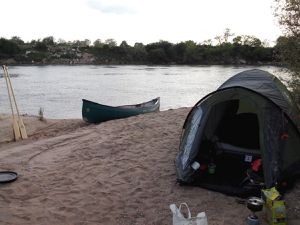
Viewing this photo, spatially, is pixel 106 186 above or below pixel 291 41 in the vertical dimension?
A: below

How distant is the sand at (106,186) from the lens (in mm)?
5008

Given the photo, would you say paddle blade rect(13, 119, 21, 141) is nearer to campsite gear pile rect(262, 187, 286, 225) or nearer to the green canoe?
the green canoe

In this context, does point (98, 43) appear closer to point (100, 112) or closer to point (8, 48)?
point (8, 48)

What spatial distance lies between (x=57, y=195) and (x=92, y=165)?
1482 millimetres

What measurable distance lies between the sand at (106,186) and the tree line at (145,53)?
199 ft

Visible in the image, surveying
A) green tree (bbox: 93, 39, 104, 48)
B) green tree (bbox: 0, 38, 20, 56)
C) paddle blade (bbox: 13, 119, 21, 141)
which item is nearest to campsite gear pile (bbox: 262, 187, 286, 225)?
paddle blade (bbox: 13, 119, 21, 141)

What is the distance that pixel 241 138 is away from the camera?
6777 mm

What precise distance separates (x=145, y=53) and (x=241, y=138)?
73636mm

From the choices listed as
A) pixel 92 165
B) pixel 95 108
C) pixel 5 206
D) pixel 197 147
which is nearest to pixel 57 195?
pixel 5 206

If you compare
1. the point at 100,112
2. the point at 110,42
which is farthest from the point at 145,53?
the point at 100,112

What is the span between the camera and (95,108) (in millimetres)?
13320

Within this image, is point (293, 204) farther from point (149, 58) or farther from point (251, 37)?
point (149, 58)

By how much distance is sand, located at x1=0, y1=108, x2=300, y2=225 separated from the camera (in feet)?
16.4

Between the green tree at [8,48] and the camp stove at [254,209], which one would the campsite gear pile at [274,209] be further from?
the green tree at [8,48]
